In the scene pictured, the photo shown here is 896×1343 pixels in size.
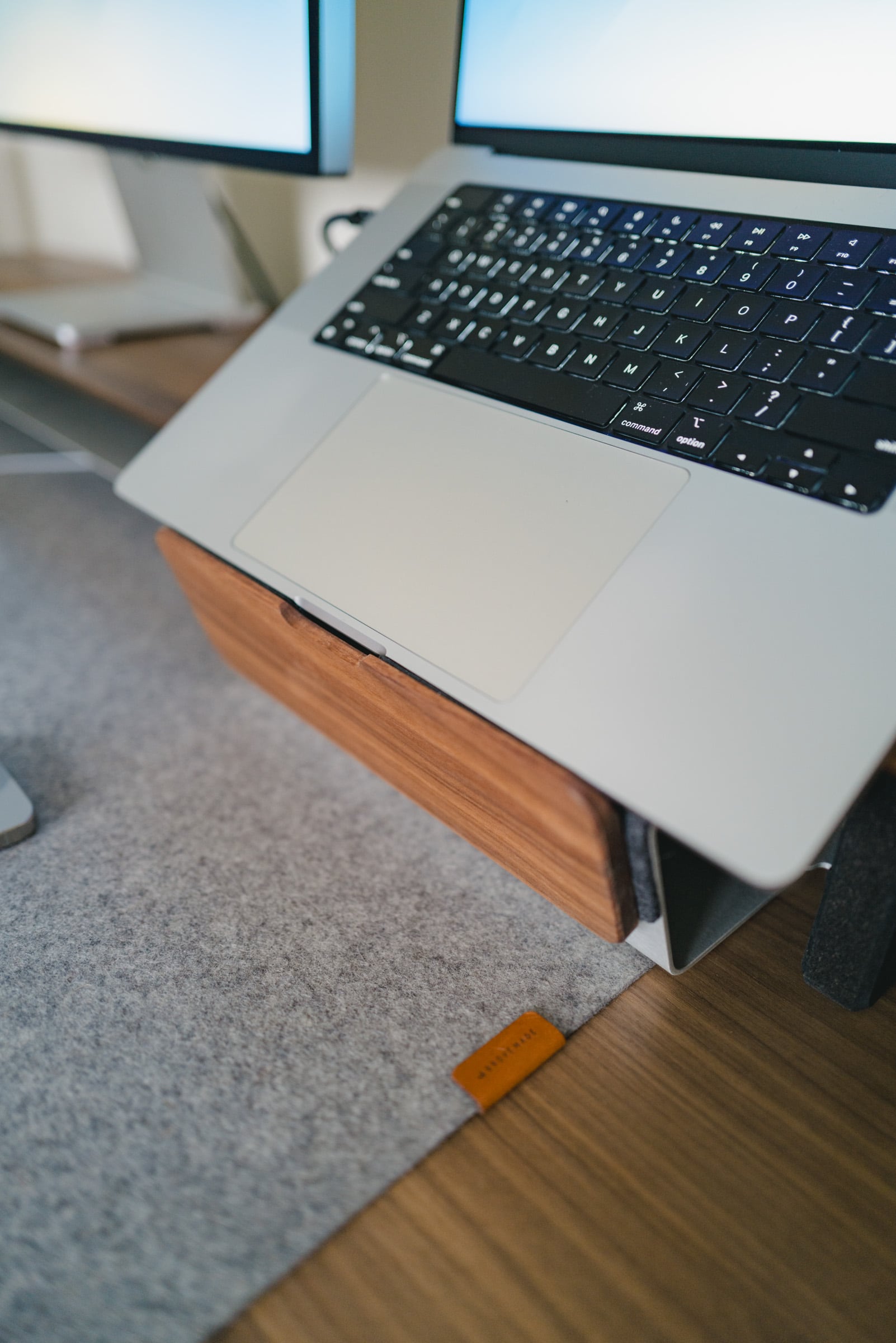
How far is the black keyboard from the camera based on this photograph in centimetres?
31

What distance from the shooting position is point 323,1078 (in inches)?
12.9

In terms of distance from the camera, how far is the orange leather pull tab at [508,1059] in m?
0.32

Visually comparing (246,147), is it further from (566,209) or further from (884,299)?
(884,299)

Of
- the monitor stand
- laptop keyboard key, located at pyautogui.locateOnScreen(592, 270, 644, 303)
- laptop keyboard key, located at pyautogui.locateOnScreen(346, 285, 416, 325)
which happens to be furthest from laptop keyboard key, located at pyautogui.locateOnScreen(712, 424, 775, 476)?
the monitor stand

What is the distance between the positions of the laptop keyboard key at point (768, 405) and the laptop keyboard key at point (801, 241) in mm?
78

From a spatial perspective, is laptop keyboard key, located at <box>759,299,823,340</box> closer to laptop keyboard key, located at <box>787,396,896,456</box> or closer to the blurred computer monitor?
laptop keyboard key, located at <box>787,396,896,456</box>

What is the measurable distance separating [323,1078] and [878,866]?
0.75ft

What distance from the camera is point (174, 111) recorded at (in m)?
0.61

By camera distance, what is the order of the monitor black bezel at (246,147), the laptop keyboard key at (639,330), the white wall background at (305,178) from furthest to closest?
the white wall background at (305,178)
the monitor black bezel at (246,147)
the laptop keyboard key at (639,330)

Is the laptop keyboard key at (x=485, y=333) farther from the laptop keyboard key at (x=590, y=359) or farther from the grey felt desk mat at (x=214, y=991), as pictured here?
the grey felt desk mat at (x=214, y=991)

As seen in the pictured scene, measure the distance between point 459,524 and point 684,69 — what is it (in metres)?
0.26

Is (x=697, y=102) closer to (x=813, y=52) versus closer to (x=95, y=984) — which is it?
(x=813, y=52)

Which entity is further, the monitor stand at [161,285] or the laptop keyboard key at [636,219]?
the monitor stand at [161,285]

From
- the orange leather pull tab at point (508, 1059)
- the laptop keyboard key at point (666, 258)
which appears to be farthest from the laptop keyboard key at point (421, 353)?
the orange leather pull tab at point (508, 1059)
